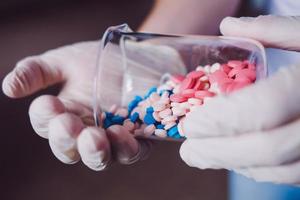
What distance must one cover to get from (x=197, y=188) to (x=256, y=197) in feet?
1.37

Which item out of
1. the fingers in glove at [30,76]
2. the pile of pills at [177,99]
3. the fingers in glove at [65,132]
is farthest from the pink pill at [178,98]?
the fingers in glove at [30,76]

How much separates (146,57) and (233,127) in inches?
11.9

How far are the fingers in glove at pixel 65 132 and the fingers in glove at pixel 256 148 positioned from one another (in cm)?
13

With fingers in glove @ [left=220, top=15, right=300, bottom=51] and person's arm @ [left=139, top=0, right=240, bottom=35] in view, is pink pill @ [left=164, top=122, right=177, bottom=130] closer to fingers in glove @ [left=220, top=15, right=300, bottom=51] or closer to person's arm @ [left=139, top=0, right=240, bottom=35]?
fingers in glove @ [left=220, top=15, right=300, bottom=51]

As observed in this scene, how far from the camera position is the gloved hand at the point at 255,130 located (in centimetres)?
30

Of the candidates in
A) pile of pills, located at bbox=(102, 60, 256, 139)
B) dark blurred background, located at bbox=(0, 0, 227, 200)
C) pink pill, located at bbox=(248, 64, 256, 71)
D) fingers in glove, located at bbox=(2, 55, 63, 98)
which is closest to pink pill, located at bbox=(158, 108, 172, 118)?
pile of pills, located at bbox=(102, 60, 256, 139)

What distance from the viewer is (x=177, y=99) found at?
1.30ft

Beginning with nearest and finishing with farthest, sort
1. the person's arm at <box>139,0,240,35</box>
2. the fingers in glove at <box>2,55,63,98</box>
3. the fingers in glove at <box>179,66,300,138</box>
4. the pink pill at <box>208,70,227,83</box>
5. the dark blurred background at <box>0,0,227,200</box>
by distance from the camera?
the fingers in glove at <box>179,66,300,138</box> → the pink pill at <box>208,70,227,83</box> → the fingers in glove at <box>2,55,63,98</box> → the person's arm at <box>139,0,240,35</box> → the dark blurred background at <box>0,0,227,200</box>

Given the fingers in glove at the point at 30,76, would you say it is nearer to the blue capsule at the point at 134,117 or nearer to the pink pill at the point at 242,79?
the blue capsule at the point at 134,117

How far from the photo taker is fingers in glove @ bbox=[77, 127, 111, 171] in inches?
14.9

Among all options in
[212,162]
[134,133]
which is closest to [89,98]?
[134,133]

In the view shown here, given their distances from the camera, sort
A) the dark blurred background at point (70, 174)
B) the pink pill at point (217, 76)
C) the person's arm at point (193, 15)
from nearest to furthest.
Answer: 1. the pink pill at point (217, 76)
2. the person's arm at point (193, 15)
3. the dark blurred background at point (70, 174)

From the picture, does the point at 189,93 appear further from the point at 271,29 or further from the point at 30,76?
the point at 30,76

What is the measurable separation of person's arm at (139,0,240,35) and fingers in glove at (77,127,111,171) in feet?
1.05
